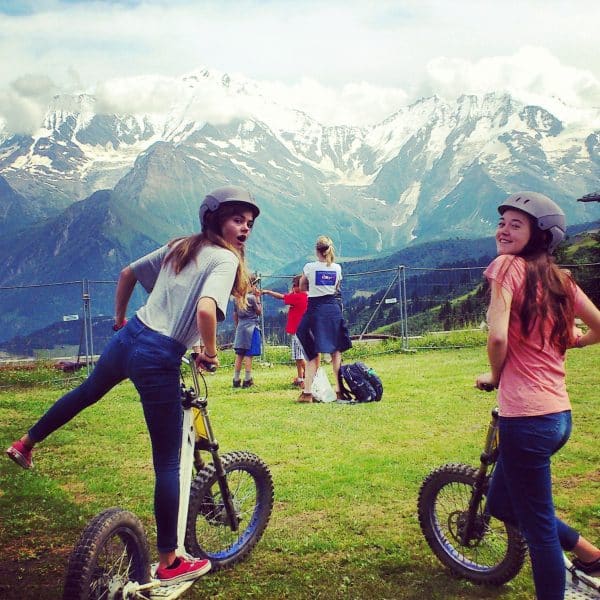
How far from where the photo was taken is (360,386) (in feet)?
35.4

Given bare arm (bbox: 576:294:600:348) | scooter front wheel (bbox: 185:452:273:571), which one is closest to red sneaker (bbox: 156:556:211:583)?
scooter front wheel (bbox: 185:452:273:571)

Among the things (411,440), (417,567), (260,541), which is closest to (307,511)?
(260,541)

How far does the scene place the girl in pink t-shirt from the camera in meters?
3.21

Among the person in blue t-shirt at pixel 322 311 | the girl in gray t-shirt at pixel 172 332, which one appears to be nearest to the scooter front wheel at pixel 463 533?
the girl in gray t-shirt at pixel 172 332

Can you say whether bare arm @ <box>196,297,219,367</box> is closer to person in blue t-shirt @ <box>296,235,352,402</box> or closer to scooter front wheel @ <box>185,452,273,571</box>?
scooter front wheel @ <box>185,452,273,571</box>

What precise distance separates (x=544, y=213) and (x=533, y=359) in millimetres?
671

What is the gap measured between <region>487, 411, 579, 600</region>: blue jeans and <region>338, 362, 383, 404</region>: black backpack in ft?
24.5

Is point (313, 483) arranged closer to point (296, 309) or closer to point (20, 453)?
point (20, 453)

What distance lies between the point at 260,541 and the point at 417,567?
3.76 feet

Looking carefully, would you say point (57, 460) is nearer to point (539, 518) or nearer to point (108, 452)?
point (108, 452)

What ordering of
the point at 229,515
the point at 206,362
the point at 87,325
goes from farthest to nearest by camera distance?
the point at 87,325 → the point at 229,515 → the point at 206,362

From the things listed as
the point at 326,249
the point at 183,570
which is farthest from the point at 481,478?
the point at 326,249

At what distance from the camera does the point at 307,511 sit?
18.9 feet

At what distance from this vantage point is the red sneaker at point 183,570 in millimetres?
3895
